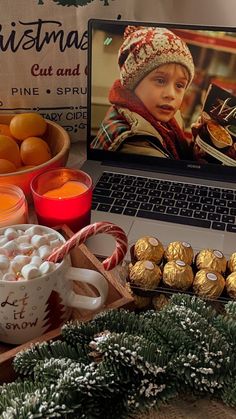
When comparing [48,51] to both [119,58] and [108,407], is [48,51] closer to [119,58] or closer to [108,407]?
[119,58]

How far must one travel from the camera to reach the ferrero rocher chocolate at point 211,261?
22.5 inches

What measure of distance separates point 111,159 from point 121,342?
49cm

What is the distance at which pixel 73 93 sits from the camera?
0.90 metres

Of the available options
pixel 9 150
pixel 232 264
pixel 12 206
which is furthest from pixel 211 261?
pixel 9 150

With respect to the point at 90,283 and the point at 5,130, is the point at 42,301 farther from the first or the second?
the point at 5,130

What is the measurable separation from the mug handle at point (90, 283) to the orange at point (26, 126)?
0.37 meters

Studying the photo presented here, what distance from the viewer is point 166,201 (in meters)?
0.78

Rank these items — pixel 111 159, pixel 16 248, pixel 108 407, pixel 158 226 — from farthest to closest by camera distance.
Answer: pixel 111 159 → pixel 158 226 → pixel 16 248 → pixel 108 407

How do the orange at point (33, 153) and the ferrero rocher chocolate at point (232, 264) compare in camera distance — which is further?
the orange at point (33, 153)

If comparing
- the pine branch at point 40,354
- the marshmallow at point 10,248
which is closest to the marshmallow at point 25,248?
the marshmallow at point 10,248

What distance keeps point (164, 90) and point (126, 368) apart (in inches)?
20.2

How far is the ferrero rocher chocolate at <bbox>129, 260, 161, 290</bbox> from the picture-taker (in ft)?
1.80

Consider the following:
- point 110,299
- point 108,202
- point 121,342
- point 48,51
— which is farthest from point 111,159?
point 121,342

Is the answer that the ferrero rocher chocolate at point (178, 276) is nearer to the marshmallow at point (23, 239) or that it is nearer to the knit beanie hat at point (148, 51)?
the marshmallow at point (23, 239)
